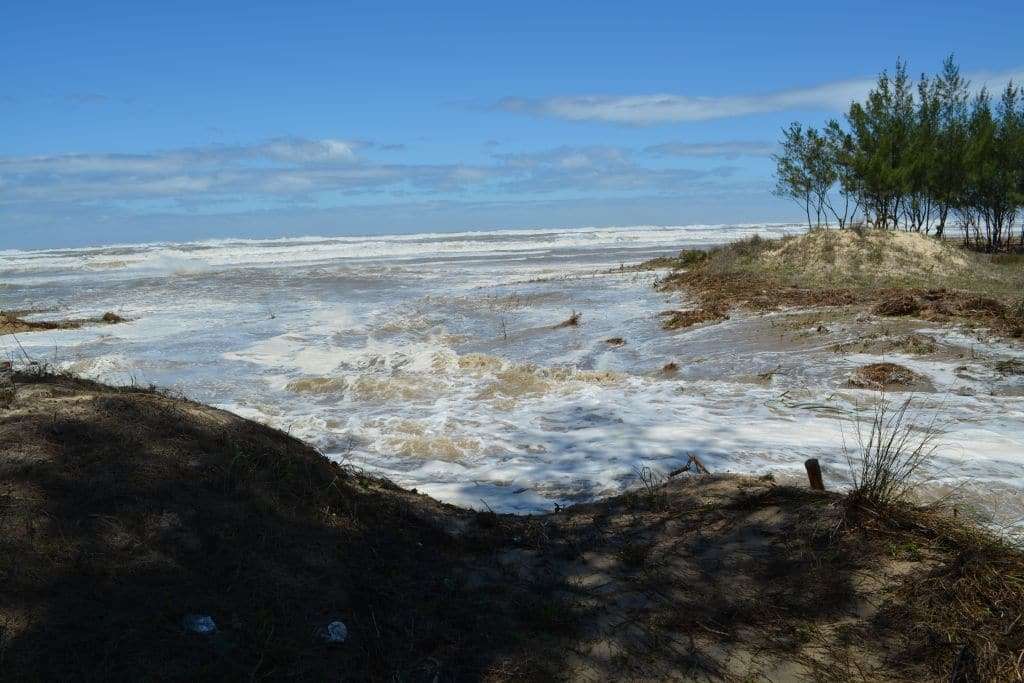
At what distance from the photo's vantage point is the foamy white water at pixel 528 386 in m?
6.24

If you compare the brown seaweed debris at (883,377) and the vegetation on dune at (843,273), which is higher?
the vegetation on dune at (843,273)

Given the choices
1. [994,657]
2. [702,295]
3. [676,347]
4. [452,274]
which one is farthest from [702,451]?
[452,274]

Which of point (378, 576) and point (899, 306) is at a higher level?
point (899, 306)

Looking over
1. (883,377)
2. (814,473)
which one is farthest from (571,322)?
(814,473)

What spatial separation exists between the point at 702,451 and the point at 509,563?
11.1 ft

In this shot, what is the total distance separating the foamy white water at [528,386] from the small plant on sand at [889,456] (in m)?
0.19

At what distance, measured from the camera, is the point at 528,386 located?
9570 mm

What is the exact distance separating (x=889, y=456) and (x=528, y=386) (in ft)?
18.0

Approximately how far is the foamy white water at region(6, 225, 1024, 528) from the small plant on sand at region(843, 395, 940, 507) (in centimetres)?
19

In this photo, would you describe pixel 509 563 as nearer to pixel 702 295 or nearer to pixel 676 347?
pixel 676 347

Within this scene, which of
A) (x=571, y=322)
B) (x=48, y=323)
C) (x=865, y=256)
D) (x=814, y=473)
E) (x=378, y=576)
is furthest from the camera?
(x=865, y=256)

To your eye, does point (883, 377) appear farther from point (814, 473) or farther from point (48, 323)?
point (48, 323)

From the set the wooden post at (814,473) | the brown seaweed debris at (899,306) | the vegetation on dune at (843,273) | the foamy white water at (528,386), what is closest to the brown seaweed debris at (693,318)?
the foamy white water at (528,386)

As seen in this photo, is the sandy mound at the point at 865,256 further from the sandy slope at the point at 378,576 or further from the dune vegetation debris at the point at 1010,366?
the sandy slope at the point at 378,576
